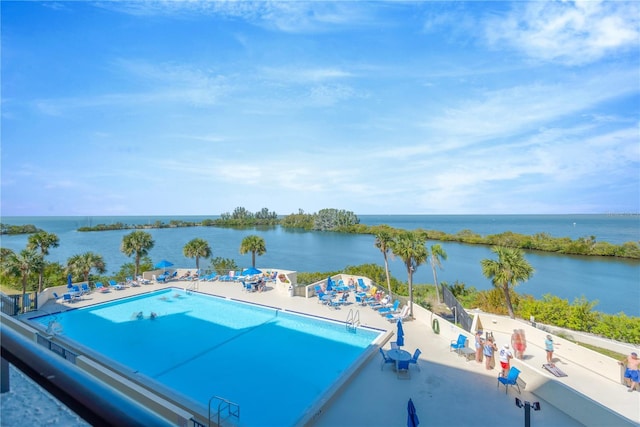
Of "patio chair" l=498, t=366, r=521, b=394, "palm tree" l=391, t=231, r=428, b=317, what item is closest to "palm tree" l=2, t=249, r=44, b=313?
"palm tree" l=391, t=231, r=428, b=317

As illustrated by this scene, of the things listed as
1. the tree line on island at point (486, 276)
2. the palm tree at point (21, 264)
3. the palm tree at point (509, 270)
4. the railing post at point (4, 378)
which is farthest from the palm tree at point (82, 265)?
the palm tree at point (509, 270)

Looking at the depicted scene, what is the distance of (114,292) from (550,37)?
74.3 feet

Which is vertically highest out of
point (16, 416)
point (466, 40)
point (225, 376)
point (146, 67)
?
point (466, 40)

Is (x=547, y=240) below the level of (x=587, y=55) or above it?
below

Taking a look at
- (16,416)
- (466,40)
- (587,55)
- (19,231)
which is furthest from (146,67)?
(19,231)

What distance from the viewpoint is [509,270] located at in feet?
49.6

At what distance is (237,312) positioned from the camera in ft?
48.6

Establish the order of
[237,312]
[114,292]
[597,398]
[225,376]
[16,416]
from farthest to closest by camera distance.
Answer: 1. [114,292]
2. [237,312]
3. [225,376]
4. [597,398]
5. [16,416]

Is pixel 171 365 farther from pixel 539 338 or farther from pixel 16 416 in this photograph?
pixel 539 338

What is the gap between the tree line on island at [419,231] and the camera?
50197 mm

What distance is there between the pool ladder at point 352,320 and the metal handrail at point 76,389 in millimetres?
12035

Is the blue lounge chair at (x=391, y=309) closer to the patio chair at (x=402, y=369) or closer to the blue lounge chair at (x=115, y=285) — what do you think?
the patio chair at (x=402, y=369)

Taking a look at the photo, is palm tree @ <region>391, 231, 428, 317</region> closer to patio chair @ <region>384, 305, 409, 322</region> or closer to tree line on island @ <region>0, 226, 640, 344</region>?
tree line on island @ <region>0, 226, 640, 344</region>

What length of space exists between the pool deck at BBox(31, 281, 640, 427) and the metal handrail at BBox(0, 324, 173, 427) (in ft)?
23.2
